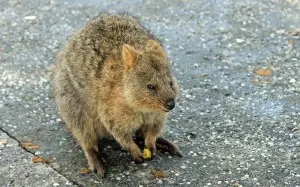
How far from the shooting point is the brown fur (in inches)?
199

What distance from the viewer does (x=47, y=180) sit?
5.23m

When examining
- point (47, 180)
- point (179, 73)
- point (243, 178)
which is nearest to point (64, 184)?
point (47, 180)

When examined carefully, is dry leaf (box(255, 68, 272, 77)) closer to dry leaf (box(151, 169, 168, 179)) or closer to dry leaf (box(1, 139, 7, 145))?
dry leaf (box(151, 169, 168, 179))

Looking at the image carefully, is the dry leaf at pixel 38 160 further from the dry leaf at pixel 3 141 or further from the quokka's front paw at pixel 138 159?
the quokka's front paw at pixel 138 159

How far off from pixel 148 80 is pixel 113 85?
32cm

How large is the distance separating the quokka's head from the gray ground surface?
2.07 feet

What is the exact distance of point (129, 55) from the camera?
5.08m

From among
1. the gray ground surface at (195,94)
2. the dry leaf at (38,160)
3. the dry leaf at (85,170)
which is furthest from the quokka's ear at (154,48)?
the dry leaf at (38,160)

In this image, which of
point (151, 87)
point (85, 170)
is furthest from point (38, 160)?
point (151, 87)

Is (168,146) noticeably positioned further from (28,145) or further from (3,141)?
(3,141)

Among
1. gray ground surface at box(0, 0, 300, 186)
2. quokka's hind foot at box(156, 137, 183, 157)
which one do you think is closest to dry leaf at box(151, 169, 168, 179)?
Answer: gray ground surface at box(0, 0, 300, 186)

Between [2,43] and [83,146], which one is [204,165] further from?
[2,43]

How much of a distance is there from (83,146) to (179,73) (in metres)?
1.68

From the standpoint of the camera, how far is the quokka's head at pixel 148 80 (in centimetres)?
500
